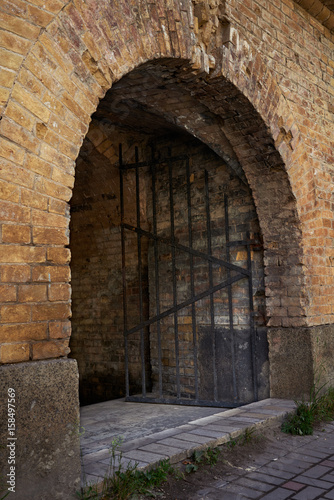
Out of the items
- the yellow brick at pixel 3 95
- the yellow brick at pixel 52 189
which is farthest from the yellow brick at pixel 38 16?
the yellow brick at pixel 52 189

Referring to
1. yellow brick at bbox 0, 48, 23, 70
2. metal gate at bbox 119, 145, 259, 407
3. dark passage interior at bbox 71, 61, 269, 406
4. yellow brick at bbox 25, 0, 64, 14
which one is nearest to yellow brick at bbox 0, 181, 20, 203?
yellow brick at bbox 0, 48, 23, 70

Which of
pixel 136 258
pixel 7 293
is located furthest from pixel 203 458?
pixel 136 258

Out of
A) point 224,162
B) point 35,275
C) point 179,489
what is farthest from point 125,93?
point 179,489

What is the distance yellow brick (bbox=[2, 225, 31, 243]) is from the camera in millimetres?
2244

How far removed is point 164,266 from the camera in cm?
595

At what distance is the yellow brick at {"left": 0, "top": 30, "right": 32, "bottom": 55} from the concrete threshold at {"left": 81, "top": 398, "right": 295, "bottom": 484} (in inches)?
87.1

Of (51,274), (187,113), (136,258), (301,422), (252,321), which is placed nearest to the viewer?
(51,274)

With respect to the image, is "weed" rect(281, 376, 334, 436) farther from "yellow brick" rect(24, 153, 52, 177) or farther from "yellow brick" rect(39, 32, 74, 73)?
"yellow brick" rect(39, 32, 74, 73)

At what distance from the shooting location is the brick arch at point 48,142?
7.46 feet

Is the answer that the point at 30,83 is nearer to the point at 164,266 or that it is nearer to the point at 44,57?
the point at 44,57

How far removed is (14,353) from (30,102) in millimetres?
1251

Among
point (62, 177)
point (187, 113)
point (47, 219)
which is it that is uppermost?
point (187, 113)

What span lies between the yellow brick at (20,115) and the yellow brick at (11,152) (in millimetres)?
126

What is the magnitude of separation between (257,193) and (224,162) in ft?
2.11
